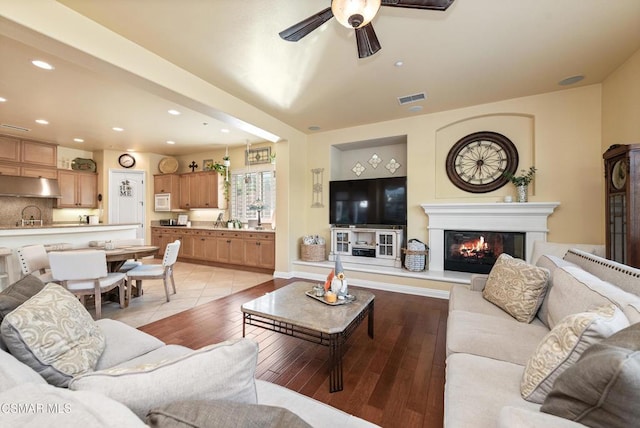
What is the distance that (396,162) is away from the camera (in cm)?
480

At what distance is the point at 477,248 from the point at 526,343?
268 cm

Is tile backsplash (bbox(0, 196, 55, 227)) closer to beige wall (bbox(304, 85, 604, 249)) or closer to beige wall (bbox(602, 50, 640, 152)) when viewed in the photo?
beige wall (bbox(304, 85, 604, 249))

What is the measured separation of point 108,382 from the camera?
0.66 metres

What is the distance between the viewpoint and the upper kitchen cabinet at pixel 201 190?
6199 mm

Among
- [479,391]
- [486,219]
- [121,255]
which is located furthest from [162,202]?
[479,391]

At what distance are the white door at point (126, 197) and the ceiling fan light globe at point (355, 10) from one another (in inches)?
272

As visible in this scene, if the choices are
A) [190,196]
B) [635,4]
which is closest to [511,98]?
[635,4]

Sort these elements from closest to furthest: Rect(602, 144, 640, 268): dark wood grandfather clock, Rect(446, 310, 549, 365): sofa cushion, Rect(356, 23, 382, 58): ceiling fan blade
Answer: Rect(446, 310, 549, 365): sofa cushion
Rect(356, 23, 382, 58): ceiling fan blade
Rect(602, 144, 640, 268): dark wood grandfather clock

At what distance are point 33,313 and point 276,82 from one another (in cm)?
294

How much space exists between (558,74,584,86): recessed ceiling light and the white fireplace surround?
146cm

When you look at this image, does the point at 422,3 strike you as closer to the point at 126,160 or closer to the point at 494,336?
the point at 494,336

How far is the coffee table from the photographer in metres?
1.80

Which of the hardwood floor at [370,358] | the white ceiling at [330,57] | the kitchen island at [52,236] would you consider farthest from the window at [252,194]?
the hardwood floor at [370,358]

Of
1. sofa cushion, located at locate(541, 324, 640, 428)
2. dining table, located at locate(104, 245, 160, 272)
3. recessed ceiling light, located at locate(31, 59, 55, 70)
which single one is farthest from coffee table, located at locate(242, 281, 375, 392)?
recessed ceiling light, located at locate(31, 59, 55, 70)
